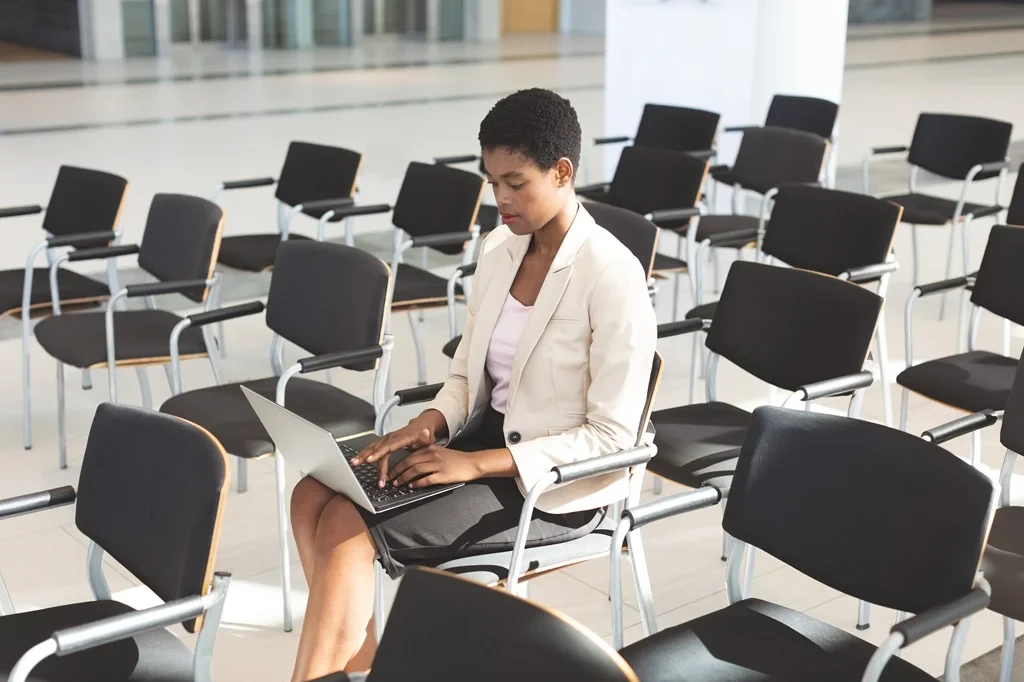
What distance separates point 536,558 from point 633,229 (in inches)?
65.8

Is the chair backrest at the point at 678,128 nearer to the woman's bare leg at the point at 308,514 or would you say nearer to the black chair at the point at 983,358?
the black chair at the point at 983,358

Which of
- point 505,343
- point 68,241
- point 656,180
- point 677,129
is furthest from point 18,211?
point 677,129

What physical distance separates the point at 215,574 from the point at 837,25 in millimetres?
5885

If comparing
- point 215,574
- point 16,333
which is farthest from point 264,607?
point 16,333

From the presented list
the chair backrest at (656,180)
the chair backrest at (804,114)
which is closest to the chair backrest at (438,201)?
the chair backrest at (656,180)

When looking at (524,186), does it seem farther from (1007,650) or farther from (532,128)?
(1007,650)

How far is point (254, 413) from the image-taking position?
3158 mm

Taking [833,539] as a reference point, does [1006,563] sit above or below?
below

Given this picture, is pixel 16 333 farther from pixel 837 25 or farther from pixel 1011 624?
pixel 837 25

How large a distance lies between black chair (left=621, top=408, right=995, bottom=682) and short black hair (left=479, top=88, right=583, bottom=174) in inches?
24.6

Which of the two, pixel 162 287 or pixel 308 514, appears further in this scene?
pixel 162 287

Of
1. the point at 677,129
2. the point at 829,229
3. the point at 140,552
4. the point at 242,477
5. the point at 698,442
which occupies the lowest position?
the point at 242,477

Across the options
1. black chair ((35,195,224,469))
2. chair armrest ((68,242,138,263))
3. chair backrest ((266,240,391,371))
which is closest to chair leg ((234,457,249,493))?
black chair ((35,195,224,469))

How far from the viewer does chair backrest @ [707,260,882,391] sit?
2.90 metres
